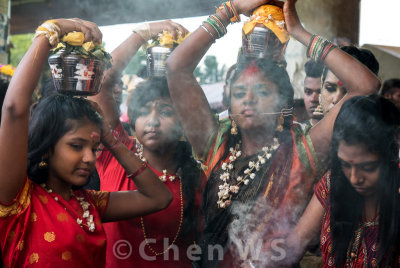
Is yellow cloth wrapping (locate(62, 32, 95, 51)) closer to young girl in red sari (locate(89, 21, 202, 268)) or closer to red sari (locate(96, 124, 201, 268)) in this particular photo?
young girl in red sari (locate(89, 21, 202, 268))

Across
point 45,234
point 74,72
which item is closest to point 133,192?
point 45,234

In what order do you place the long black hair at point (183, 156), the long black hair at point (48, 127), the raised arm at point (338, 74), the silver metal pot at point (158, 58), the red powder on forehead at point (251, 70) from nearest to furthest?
Answer: 1. the raised arm at point (338, 74)
2. the long black hair at point (48, 127)
3. the red powder on forehead at point (251, 70)
4. the silver metal pot at point (158, 58)
5. the long black hair at point (183, 156)

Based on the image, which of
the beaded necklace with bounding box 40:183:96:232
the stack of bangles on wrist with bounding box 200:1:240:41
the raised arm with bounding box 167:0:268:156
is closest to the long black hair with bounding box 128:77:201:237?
the raised arm with bounding box 167:0:268:156

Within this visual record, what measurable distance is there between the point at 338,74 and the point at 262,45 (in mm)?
308

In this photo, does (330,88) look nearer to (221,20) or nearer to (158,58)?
(221,20)

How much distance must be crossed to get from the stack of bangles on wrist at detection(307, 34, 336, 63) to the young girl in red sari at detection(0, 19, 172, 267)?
841mm

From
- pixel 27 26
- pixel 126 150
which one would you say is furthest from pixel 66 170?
pixel 27 26

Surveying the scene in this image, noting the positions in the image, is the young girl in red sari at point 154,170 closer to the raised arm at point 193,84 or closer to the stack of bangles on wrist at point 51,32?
the raised arm at point 193,84

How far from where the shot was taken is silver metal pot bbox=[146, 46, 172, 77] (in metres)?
2.03

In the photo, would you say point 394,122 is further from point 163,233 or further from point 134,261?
point 134,261

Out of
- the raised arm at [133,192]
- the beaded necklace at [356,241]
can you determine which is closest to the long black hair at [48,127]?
the raised arm at [133,192]

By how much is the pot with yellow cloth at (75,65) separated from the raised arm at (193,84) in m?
0.32

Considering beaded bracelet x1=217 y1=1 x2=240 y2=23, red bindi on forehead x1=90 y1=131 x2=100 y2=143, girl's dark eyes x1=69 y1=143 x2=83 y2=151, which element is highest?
beaded bracelet x1=217 y1=1 x2=240 y2=23

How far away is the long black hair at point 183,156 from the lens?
7.10 feet
